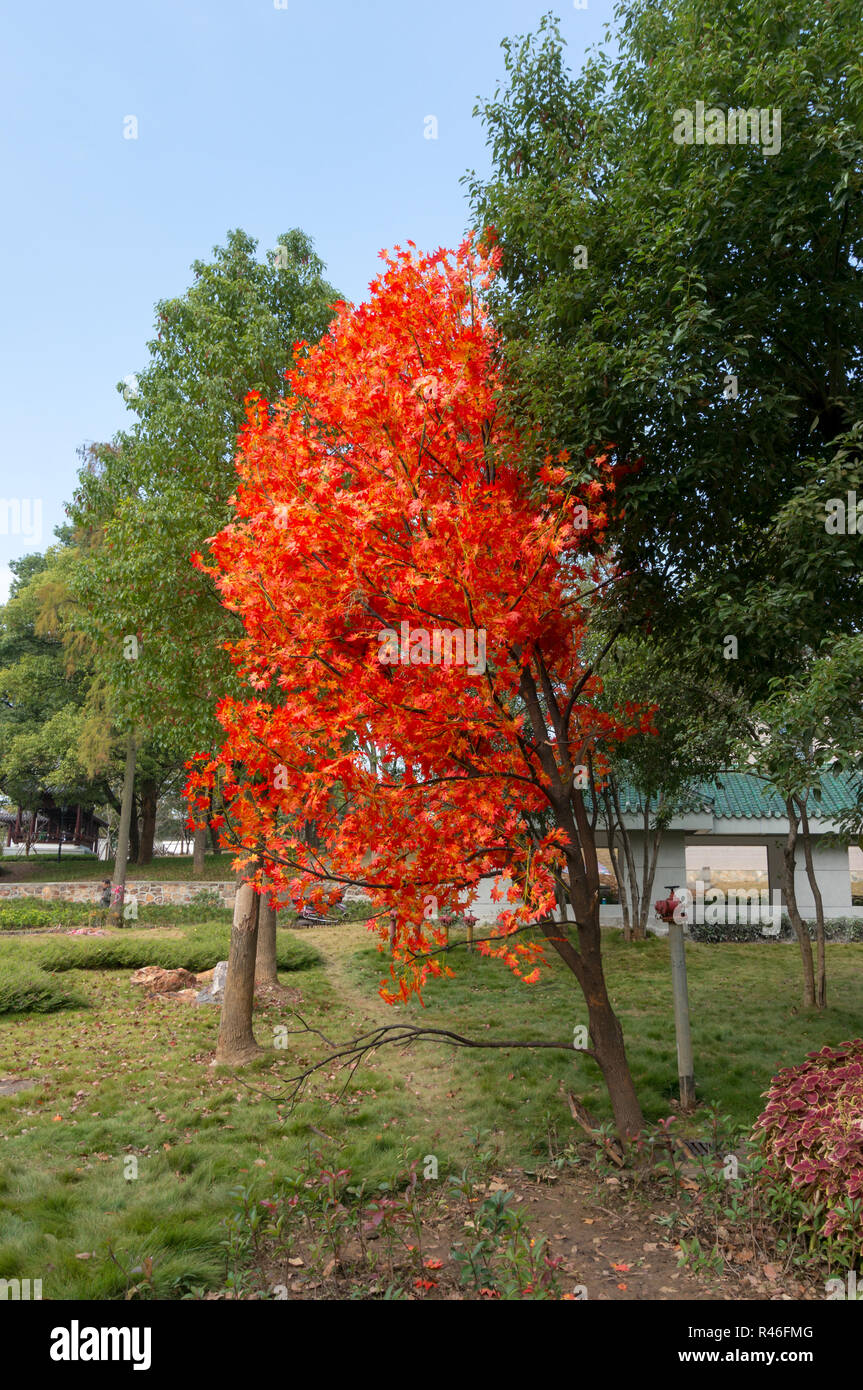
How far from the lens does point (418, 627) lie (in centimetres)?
611

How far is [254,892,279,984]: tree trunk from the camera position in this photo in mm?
13188

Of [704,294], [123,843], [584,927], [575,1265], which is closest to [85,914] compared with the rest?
[123,843]

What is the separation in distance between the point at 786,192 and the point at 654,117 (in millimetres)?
1419

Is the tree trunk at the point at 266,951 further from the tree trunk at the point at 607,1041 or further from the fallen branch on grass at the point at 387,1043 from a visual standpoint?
the tree trunk at the point at 607,1041

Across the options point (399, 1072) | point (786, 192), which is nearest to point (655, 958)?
point (399, 1072)

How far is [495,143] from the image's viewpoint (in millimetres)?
7160

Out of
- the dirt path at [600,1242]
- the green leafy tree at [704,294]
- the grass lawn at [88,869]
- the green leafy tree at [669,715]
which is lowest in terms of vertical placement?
the dirt path at [600,1242]

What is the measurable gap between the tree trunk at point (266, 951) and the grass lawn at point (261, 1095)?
0.75m

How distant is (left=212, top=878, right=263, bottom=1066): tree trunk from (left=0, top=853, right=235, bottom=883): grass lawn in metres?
18.7

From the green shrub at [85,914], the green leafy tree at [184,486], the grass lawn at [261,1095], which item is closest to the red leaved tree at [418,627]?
the grass lawn at [261,1095]

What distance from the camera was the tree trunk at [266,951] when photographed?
13188 millimetres

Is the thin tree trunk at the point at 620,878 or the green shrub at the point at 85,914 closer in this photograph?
the thin tree trunk at the point at 620,878

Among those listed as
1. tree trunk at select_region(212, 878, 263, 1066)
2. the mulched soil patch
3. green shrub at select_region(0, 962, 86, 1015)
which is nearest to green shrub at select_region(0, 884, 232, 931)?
green shrub at select_region(0, 962, 86, 1015)

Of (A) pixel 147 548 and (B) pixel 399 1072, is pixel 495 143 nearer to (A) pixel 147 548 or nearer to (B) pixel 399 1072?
(A) pixel 147 548
